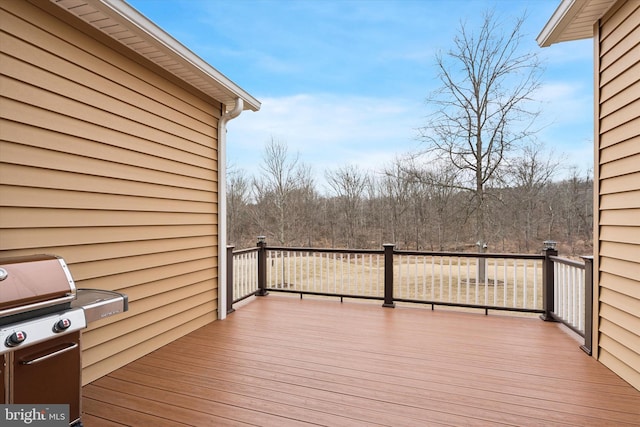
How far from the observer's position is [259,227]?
42.3 ft

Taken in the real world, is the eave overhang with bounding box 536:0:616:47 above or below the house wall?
above

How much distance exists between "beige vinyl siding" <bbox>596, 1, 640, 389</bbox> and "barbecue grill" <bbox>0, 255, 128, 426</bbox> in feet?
12.8

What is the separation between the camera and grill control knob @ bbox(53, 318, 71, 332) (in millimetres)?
1782

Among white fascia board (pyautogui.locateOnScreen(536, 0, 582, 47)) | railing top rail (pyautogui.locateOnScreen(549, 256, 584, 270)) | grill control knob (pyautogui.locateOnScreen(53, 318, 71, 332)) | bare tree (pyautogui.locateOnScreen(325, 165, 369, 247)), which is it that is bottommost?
grill control knob (pyautogui.locateOnScreen(53, 318, 71, 332))

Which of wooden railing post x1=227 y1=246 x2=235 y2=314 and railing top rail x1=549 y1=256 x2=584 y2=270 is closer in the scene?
railing top rail x1=549 y1=256 x2=584 y2=270

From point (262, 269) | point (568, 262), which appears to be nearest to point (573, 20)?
point (568, 262)

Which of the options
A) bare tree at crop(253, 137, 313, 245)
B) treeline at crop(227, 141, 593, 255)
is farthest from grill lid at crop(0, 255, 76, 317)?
bare tree at crop(253, 137, 313, 245)

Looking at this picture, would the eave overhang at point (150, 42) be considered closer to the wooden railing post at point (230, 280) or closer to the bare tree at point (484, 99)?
the wooden railing post at point (230, 280)

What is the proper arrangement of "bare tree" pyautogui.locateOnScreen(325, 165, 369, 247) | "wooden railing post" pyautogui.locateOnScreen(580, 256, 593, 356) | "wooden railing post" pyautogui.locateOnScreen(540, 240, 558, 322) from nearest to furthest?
"wooden railing post" pyautogui.locateOnScreen(580, 256, 593, 356) → "wooden railing post" pyautogui.locateOnScreen(540, 240, 558, 322) → "bare tree" pyautogui.locateOnScreen(325, 165, 369, 247)

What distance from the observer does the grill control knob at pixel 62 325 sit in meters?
1.78

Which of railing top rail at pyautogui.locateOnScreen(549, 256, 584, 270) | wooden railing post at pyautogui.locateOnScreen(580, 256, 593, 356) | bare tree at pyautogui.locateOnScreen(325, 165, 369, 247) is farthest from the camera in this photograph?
bare tree at pyautogui.locateOnScreen(325, 165, 369, 247)

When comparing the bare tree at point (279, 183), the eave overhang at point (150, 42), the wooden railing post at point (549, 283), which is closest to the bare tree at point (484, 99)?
the wooden railing post at point (549, 283)

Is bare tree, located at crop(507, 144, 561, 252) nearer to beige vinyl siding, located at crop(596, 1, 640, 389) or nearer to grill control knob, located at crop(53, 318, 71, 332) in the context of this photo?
beige vinyl siding, located at crop(596, 1, 640, 389)

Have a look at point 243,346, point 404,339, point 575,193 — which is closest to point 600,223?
point 404,339
